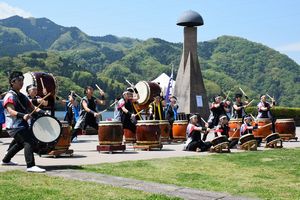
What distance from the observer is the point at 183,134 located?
1653 cm

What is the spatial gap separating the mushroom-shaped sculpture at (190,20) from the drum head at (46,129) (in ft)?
56.9

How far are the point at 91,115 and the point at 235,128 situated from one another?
4.74 m

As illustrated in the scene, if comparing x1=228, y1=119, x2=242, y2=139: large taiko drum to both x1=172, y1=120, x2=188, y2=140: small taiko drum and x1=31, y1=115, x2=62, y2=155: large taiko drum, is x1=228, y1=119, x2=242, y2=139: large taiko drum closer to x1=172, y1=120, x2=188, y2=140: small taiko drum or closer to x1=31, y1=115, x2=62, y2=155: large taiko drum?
x1=172, y1=120, x2=188, y2=140: small taiko drum

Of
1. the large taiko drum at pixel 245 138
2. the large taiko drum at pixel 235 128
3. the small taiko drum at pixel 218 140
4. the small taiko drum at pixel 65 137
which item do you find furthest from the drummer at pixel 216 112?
the small taiko drum at pixel 65 137

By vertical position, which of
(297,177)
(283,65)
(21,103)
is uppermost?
(283,65)

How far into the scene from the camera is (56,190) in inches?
231

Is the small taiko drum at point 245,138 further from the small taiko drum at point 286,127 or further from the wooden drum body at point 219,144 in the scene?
the small taiko drum at point 286,127

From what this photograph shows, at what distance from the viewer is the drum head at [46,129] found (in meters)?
8.00

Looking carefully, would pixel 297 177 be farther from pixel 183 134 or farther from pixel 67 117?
pixel 67 117

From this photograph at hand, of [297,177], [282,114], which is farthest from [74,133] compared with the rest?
[282,114]

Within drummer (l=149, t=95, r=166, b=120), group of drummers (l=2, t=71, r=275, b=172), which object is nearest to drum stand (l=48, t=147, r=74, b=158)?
group of drummers (l=2, t=71, r=275, b=172)

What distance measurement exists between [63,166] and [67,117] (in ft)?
29.5

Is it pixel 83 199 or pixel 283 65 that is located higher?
pixel 283 65

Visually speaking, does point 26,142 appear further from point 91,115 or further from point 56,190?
point 91,115
